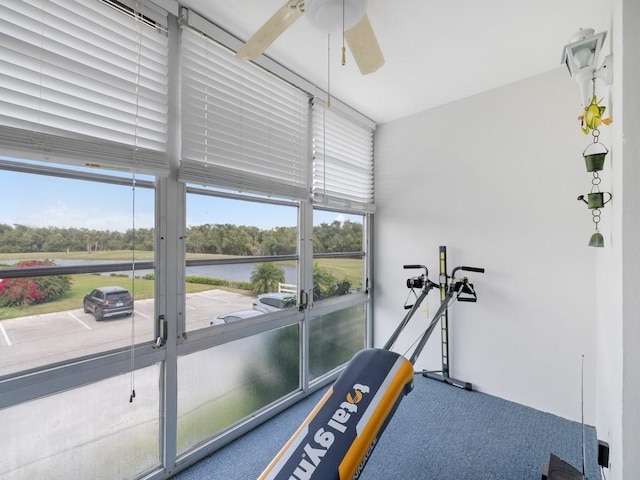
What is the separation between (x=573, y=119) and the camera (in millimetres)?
2328

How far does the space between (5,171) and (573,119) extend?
12.1 ft

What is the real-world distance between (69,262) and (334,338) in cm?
243

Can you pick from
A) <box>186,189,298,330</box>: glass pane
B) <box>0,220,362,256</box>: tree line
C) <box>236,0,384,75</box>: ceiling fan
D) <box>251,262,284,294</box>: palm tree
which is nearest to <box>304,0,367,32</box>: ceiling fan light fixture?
<box>236,0,384,75</box>: ceiling fan

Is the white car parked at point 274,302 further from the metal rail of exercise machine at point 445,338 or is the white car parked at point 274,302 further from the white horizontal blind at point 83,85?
the metal rail of exercise machine at point 445,338

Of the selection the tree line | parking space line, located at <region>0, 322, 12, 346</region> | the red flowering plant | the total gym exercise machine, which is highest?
the tree line

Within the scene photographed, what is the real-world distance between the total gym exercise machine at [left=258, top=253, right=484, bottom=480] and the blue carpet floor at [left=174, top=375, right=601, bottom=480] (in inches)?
34.5

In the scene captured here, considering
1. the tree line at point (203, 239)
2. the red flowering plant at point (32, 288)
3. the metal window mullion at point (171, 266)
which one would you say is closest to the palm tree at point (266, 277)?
the tree line at point (203, 239)

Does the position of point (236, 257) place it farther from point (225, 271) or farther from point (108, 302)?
point (108, 302)

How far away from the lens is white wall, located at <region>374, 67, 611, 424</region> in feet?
7.65

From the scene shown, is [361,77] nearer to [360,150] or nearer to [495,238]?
[360,150]

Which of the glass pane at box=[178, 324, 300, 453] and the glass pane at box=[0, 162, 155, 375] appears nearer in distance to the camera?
the glass pane at box=[0, 162, 155, 375]

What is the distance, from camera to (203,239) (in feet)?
6.46

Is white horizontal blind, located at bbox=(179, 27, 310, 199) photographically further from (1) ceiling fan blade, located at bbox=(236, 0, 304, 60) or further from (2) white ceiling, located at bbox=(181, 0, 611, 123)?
(1) ceiling fan blade, located at bbox=(236, 0, 304, 60)
